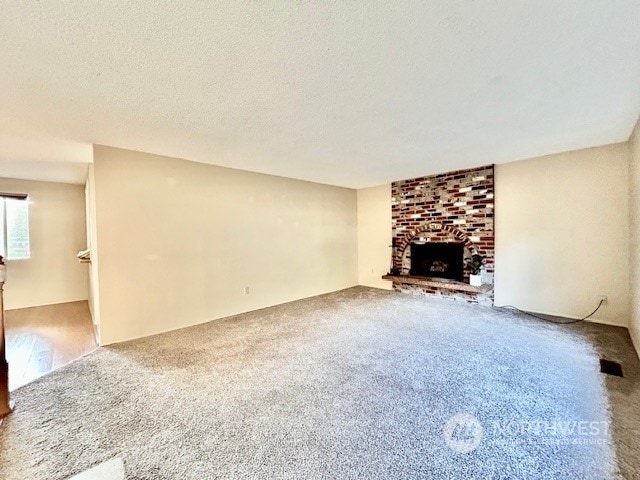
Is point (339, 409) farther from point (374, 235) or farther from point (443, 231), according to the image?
point (374, 235)

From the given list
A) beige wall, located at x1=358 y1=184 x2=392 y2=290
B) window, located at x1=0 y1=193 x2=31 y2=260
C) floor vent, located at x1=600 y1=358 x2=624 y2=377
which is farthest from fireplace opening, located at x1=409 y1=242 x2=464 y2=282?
window, located at x1=0 y1=193 x2=31 y2=260

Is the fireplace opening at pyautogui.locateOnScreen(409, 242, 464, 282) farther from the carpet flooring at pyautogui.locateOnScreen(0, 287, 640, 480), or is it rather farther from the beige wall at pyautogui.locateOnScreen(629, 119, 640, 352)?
the beige wall at pyautogui.locateOnScreen(629, 119, 640, 352)

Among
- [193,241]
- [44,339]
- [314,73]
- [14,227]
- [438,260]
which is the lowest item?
[44,339]

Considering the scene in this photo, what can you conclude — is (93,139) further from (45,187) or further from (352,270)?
(352,270)

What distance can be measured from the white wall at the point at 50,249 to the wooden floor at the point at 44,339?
1.20 ft

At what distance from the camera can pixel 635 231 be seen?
9.59ft

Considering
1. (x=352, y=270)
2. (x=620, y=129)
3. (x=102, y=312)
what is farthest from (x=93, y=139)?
(x=620, y=129)

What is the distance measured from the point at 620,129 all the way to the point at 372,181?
3400 millimetres

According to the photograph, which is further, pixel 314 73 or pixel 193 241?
pixel 193 241

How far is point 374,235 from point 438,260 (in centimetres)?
151

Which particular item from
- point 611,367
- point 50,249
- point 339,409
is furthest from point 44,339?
point 611,367

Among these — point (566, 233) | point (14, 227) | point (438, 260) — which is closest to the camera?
point (566, 233)

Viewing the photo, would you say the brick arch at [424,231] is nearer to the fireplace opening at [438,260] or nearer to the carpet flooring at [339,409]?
the fireplace opening at [438,260]

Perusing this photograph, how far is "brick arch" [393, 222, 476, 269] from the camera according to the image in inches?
188
